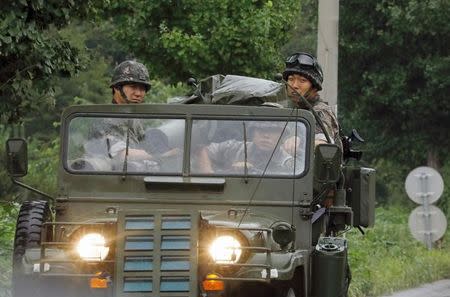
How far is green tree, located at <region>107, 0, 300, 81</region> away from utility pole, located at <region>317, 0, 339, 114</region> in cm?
90

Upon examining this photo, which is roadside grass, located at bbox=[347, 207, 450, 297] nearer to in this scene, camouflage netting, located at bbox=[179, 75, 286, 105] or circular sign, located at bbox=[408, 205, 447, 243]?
circular sign, located at bbox=[408, 205, 447, 243]

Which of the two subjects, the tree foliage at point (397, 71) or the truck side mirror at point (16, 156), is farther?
the tree foliage at point (397, 71)

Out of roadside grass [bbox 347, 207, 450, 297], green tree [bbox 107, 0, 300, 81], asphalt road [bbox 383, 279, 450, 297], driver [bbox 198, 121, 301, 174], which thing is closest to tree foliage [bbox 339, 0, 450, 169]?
roadside grass [bbox 347, 207, 450, 297]

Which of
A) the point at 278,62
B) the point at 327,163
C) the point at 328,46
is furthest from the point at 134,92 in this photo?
the point at 278,62

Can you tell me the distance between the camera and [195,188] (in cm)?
983

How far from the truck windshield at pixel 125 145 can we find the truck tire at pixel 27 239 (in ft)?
1.39

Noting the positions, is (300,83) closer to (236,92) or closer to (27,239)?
(236,92)

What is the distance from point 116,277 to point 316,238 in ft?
7.21

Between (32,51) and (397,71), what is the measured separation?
14356 millimetres

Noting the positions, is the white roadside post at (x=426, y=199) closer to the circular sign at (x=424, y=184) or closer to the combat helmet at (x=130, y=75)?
the circular sign at (x=424, y=184)

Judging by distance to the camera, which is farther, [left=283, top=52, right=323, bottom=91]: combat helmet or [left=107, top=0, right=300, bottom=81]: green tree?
[left=107, top=0, right=300, bottom=81]: green tree

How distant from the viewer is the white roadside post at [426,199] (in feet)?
71.7

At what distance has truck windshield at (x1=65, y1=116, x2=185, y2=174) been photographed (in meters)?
9.99

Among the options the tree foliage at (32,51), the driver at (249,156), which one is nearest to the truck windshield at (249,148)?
the driver at (249,156)
